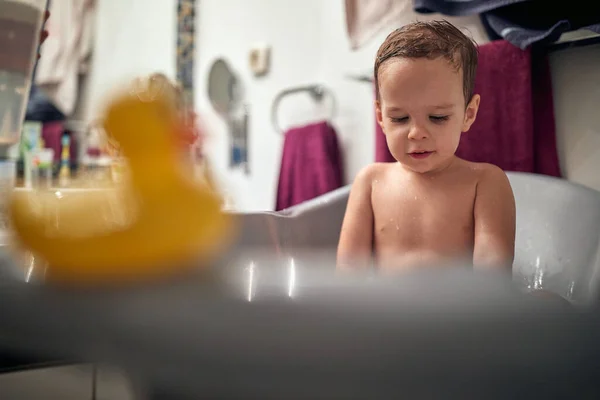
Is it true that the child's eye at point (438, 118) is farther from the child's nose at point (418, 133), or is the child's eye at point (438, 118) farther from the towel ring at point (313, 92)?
the towel ring at point (313, 92)

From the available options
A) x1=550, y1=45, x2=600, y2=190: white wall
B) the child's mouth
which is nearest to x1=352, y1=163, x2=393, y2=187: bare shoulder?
the child's mouth

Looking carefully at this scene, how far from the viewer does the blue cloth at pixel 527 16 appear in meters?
1.00

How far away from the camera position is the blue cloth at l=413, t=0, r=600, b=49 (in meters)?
1.00

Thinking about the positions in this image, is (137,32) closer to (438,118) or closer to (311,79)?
(311,79)

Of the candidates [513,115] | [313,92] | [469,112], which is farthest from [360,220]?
[313,92]

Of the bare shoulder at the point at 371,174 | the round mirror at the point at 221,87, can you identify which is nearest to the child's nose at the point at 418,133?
the bare shoulder at the point at 371,174

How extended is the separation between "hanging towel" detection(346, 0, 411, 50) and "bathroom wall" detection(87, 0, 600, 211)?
8 centimetres

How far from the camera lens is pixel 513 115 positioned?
1124 millimetres

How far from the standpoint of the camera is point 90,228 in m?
0.22

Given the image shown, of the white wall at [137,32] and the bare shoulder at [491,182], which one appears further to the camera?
the white wall at [137,32]

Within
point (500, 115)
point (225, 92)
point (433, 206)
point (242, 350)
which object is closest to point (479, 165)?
point (433, 206)

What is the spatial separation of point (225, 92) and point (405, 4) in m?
1.35

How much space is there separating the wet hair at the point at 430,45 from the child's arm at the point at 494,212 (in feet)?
0.73

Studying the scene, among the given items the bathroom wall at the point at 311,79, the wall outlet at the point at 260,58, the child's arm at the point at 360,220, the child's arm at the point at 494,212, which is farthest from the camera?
the wall outlet at the point at 260,58
